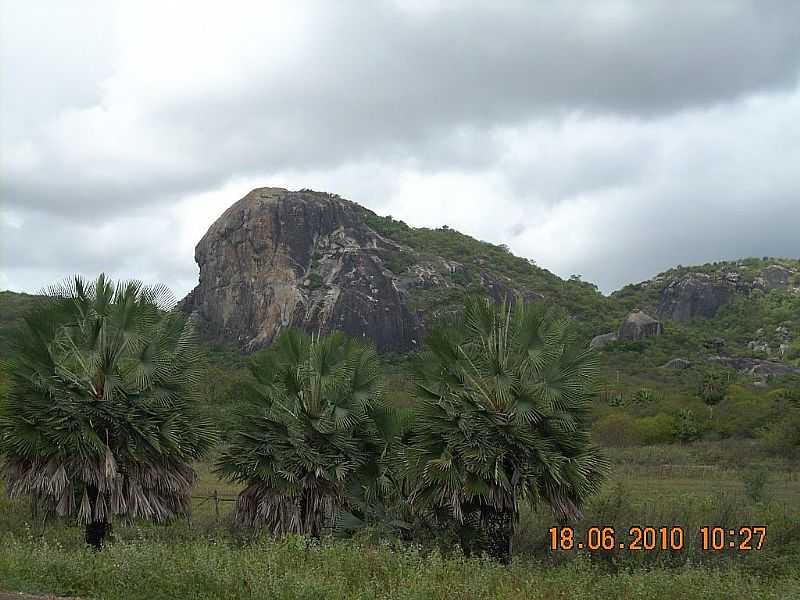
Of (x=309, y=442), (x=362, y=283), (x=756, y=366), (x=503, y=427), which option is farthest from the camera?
(x=362, y=283)

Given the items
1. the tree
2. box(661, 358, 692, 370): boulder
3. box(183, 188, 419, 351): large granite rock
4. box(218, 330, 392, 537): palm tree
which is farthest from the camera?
box(183, 188, 419, 351): large granite rock

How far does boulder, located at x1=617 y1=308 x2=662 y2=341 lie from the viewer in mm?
115812

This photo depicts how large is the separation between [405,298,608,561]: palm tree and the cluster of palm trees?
3 cm

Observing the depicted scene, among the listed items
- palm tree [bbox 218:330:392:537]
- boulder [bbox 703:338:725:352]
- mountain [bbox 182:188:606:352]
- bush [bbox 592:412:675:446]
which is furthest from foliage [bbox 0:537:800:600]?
boulder [bbox 703:338:725:352]

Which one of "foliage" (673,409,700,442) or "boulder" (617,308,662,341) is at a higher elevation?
"boulder" (617,308,662,341)

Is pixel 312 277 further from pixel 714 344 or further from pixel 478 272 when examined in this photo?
pixel 714 344

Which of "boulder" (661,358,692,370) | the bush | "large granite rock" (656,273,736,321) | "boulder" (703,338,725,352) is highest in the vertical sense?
"large granite rock" (656,273,736,321)

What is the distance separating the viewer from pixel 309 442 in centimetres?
Answer: 1717

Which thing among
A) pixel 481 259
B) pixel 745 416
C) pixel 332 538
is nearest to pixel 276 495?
pixel 332 538

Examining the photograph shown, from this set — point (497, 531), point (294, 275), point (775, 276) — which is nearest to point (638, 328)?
point (294, 275)

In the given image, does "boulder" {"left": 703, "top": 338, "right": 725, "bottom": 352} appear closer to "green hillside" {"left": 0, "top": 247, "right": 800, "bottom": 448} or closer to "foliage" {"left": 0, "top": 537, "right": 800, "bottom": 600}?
"green hillside" {"left": 0, "top": 247, "right": 800, "bottom": 448}

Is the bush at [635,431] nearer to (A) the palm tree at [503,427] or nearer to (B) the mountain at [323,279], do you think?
(A) the palm tree at [503,427]

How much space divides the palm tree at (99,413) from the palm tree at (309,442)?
46.8 inches
